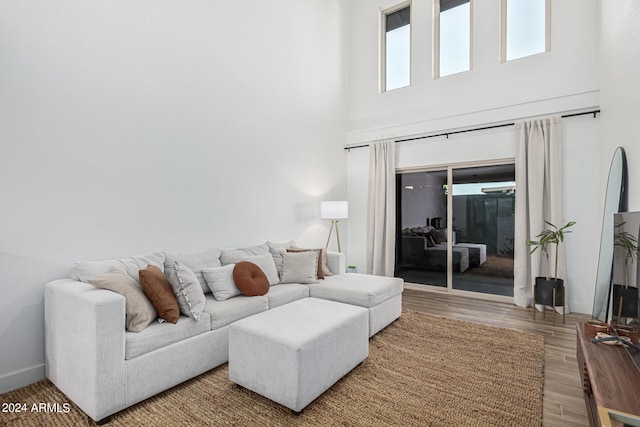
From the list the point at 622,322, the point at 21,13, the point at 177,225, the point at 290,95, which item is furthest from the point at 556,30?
the point at 21,13

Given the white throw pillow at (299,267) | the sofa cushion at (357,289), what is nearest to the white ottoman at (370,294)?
the sofa cushion at (357,289)

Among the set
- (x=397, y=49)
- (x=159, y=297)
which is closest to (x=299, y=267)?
(x=159, y=297)

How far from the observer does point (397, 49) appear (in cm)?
571

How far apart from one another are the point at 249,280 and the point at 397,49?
4.83 meters

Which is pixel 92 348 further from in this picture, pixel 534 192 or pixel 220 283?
pixel 534 192

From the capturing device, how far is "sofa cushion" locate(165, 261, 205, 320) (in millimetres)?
2408

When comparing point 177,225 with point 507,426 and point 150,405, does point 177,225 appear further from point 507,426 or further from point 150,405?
point 507,426

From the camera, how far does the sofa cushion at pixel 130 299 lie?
2.12 m

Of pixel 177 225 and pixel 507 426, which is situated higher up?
pixel 177 225

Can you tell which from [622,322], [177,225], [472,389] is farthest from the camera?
[177,225]

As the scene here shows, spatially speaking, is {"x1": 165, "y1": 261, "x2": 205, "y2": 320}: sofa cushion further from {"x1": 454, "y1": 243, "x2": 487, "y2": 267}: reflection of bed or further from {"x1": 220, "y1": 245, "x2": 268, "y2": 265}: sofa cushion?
{"x1": 454, "y1": 243, "x2": 487, "y2": 267}: reflection of bed

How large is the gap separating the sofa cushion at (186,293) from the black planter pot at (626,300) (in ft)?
8.93

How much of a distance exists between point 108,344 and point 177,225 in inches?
60.4

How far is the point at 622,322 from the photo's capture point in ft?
6.56
